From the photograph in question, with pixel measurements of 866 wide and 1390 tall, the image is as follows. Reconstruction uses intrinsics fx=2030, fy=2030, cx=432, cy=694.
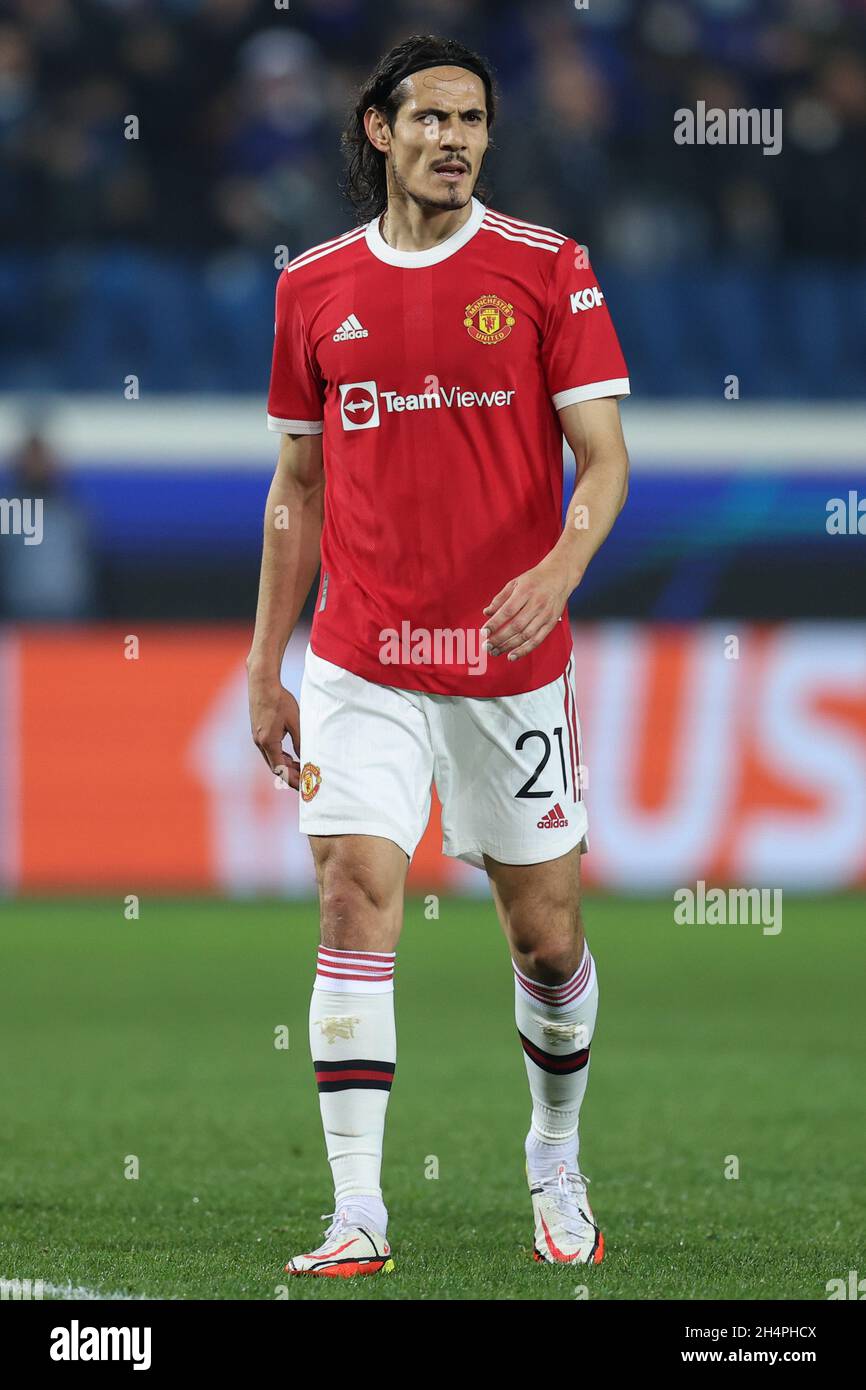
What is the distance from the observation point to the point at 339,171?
13641 mm

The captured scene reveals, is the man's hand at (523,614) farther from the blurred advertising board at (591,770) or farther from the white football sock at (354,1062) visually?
the blurred advertising board at (591,770)

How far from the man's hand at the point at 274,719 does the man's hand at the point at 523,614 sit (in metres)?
0.69

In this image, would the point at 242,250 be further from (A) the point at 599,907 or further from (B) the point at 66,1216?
(B) the point at 66,1216

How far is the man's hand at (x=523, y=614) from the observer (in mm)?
3590

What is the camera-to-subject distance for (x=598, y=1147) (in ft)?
17.5

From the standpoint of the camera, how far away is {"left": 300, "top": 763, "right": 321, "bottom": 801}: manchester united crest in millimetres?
3910

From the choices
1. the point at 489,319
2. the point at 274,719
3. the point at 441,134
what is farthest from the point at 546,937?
the point at 441,134

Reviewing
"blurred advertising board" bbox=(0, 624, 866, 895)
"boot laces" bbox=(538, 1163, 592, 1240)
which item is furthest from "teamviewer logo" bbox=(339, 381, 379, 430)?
"blurred advertising board" bbox=(0, 624, 866, 895)

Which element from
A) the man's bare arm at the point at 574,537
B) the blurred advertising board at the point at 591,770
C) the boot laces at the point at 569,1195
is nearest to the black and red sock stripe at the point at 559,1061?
the boot laces at the point at 569,1195

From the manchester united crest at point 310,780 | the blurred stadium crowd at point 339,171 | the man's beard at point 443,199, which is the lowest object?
the manchester united crest at point 310,780

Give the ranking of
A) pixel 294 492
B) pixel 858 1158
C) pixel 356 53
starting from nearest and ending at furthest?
pixel 294 492 → pixel 858 1158 → pixel 356 53

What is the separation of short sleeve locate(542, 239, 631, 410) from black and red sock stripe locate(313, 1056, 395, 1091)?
4.29ft

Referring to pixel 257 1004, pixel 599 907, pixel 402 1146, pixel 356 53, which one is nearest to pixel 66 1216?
pixel 402 1146

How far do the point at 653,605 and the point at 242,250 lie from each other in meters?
3.78
